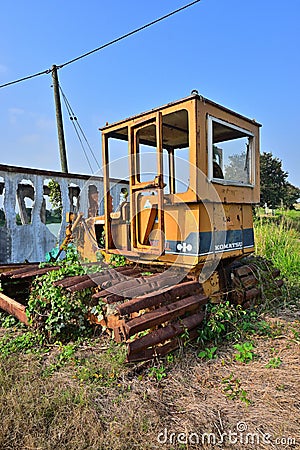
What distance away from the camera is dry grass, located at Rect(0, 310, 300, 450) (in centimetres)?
244

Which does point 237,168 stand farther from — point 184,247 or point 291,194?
point 291,194

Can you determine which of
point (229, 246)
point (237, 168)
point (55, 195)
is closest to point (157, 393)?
point (229, 246)

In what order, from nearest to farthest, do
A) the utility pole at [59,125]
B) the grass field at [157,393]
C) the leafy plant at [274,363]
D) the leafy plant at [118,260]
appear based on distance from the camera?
the grass field at [157,393] < the leafy plant at [274,363] < the leafy plant at [118,260] < the utility pole at [59,125]

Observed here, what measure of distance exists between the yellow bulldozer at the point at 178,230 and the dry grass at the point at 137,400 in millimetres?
333

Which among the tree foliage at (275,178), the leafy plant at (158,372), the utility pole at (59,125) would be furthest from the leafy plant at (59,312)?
the tree foliage at (275,178)

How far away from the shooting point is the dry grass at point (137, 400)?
8.00ft

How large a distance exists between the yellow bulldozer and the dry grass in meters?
0.33

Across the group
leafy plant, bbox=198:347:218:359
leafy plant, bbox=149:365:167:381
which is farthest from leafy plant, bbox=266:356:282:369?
leafy plant, bbox=149:365:167:381

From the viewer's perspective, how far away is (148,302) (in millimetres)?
3559

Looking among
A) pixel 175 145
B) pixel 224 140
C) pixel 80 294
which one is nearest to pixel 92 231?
pixel 80 294

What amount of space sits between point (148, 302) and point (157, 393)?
2.90 feet

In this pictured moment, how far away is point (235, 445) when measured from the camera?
2.39 meters

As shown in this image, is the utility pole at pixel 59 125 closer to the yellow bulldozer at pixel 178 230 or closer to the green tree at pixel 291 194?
the yellow bulldozer at pixel 178 230

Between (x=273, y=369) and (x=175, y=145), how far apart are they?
3974mm
